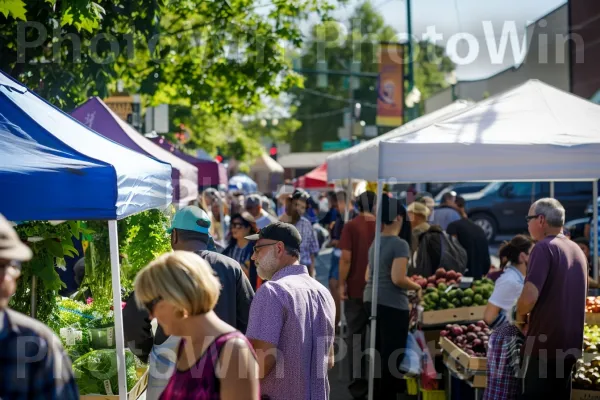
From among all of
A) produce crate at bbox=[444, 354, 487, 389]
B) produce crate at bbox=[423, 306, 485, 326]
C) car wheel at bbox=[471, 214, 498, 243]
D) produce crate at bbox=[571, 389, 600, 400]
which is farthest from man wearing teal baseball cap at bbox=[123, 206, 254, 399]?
car wheel at bbox=[471, 214, 498, 243]

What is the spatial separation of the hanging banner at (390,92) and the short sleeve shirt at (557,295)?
20.2 m

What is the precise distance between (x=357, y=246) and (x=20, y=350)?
6546 mm

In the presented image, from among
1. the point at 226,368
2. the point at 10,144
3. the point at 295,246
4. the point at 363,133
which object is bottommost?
the point at 226,368

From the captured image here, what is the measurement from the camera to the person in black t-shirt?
34.6 feet

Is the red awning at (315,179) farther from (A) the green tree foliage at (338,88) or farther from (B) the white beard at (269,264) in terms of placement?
(A) the green tree foliage at (338,88)

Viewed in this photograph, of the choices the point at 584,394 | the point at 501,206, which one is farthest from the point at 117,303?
the point at 501,206

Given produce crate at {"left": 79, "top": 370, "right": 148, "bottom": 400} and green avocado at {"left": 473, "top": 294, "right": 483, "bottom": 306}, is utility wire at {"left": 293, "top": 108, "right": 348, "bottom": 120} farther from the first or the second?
produce crate at {"left": 79, "top": 370, "right": 148, "bottom": 400}

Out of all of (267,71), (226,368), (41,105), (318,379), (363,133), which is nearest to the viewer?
(226,368)

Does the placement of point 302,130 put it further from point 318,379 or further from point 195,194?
point 318,379

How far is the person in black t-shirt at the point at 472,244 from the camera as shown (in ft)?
34.6

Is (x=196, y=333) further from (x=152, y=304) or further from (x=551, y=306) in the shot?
(x=551, y=306)

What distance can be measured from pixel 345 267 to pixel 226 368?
6.05m

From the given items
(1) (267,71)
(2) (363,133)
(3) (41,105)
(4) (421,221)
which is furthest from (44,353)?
(2) (363,133)

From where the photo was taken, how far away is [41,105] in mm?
5176
